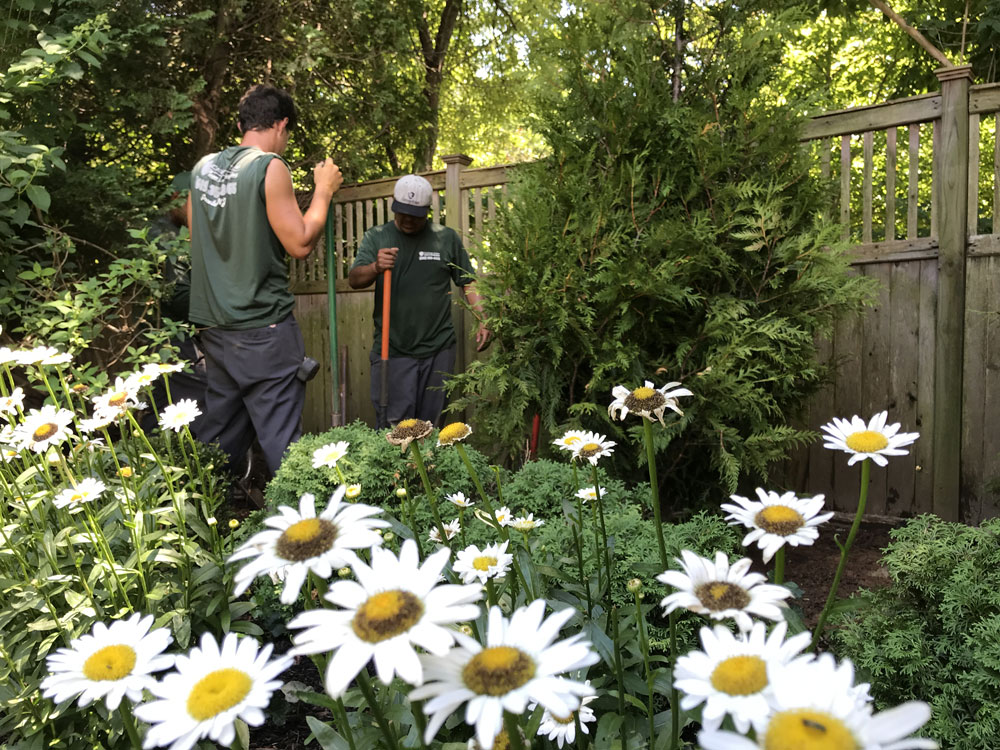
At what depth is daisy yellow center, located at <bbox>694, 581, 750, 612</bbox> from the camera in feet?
2.61

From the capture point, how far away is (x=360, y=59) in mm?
6395

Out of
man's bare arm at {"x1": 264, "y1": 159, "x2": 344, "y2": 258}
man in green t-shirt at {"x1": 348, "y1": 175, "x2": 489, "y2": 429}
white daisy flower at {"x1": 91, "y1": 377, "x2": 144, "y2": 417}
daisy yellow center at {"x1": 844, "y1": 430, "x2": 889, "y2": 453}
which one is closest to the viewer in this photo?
daisy yellow center at {"x1": 844, "y1": 430, "x2": 889, "y2": 453}

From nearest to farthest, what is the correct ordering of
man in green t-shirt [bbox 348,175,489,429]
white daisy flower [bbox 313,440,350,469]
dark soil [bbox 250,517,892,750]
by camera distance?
white daisy flower [bbox 313,440,350,469], dark soil [bbox 250,517,892,750], man in green t-shirt [bbox 348,175,489,429]

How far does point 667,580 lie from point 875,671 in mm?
925

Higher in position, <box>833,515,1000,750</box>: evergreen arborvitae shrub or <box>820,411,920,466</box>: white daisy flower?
<box>820,411,920,466</box>: white daisy flower

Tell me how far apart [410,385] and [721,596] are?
4.00 meters

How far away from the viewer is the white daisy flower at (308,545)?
0.74 meters

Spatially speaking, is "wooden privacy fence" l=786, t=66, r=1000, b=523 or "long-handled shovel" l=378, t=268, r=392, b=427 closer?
"wooden privacy fence" l=786, t=66, r=1000, b=523

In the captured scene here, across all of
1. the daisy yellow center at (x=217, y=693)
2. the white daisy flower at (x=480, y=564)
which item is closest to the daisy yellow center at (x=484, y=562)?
the white daisy flower at (x=480, y=564)

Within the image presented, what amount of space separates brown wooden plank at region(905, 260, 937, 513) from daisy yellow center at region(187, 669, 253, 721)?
395 centimetres

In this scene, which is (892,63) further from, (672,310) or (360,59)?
(672,310)

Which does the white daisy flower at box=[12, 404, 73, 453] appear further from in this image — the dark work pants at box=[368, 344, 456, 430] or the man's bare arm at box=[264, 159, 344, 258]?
the dark work pants at box=[368, 344, 456, 430]

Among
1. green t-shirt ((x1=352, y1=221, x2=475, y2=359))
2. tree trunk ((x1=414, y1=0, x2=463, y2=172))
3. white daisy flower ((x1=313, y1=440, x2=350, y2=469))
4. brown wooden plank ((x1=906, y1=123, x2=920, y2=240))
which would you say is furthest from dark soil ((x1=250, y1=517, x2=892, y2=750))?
tree trunk ((x1=414, y1=0, x2=463, y2=172))

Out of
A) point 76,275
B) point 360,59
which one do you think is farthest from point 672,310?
point 360,59
